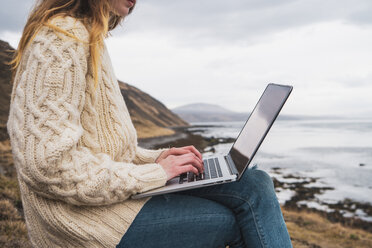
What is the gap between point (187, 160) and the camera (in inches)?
69.2

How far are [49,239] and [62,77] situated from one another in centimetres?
83

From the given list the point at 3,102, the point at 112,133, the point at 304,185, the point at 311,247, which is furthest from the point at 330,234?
the point at 3,102

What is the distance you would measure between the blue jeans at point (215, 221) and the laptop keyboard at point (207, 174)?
10 centimetres

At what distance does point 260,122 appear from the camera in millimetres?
2188

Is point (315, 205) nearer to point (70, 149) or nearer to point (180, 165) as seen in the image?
point (180, 165)

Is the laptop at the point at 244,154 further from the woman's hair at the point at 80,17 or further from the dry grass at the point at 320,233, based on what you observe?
the dry grass at the point at 320,233

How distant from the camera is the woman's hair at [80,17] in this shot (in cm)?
152

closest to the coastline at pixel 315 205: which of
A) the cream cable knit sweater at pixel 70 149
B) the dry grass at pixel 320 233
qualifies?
the dry grass at pixel 320 233

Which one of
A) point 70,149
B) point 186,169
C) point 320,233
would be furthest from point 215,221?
point 320,233

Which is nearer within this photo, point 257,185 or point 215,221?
point 215,221

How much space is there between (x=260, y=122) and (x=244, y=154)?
0.26 meters

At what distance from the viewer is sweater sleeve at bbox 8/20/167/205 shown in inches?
52.2

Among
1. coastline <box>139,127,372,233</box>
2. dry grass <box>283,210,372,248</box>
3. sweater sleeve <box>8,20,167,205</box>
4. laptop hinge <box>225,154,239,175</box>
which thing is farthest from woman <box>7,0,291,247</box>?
coastline <box>139,127,372,233</box>

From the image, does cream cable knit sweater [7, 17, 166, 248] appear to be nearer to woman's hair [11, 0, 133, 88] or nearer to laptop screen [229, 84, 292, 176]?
woman's hair [11, 0, 133, 88]
